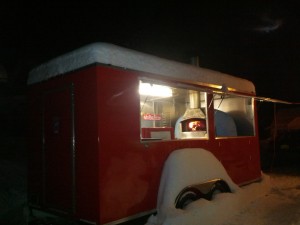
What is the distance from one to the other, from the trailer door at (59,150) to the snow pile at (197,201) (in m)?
1.47

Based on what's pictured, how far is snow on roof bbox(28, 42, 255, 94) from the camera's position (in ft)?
16.2

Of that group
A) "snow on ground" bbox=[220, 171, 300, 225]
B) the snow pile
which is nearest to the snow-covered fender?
the snow pile

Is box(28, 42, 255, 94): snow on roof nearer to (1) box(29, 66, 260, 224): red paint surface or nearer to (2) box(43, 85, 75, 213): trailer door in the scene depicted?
(1) box(29, 66, 260, 224): red paint surface

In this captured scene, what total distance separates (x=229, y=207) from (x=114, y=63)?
364cm

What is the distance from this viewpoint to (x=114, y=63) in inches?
198

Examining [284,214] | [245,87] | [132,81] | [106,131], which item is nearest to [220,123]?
[245,87]

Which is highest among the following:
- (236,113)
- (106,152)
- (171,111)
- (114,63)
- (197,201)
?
(114,63)

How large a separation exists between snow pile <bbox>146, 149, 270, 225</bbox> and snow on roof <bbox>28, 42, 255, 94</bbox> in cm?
154

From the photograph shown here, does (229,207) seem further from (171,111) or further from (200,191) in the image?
(171,111)

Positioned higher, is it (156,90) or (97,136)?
(156,90)

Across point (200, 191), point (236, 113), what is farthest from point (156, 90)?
point (200, 191)

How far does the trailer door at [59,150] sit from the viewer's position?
5.17 metres

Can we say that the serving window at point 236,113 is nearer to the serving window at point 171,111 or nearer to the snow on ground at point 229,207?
the serving window at point 171,111

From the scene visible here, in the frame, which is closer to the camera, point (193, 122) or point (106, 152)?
point (106, 152)
